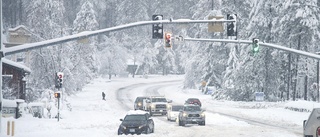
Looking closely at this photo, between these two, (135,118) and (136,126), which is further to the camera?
(135,118)

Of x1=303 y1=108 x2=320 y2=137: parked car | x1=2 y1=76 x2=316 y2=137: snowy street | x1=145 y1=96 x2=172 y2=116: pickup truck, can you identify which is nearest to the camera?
x1=303 y1=108 x2=320 y2=137: parked car

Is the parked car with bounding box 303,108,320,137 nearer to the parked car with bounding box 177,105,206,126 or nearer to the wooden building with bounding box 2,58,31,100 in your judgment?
the parked car with bounding box 177,105,206,126

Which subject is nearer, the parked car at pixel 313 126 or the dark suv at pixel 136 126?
the parked car at pixel 313 126

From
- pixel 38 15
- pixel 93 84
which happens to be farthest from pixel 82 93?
pixel 38 15

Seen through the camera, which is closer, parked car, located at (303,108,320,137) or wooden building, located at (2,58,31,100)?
parked car, located at (303,108,320,137)

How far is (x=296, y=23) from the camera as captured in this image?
2108 inches

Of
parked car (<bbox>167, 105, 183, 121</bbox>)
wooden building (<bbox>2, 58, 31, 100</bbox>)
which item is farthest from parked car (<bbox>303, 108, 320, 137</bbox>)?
wooden building (<bbox>2, 58, 31, 100</bbox>)

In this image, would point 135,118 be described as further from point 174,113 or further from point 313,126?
point 313,126

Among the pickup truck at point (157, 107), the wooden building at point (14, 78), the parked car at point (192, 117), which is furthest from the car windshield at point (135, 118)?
the pickup truck at point (157, 107)

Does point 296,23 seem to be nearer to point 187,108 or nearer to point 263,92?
point 263,92

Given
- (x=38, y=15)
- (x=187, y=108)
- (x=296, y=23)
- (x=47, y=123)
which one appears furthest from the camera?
(x=38, y=15)

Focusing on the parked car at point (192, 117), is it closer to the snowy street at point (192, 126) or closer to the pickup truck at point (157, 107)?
the snowy street at point (192, 126)

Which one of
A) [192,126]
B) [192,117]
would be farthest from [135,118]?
[192,117]

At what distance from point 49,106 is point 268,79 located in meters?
29.7
